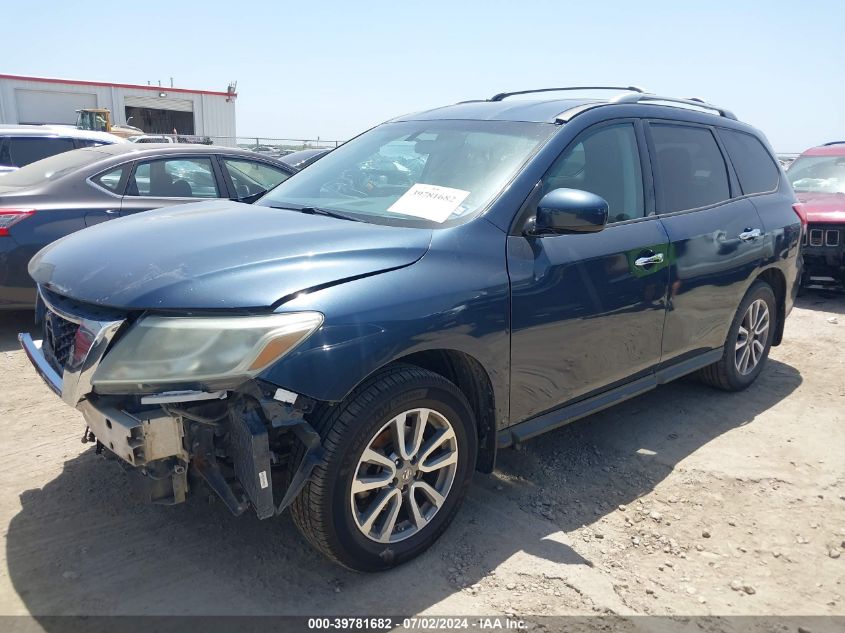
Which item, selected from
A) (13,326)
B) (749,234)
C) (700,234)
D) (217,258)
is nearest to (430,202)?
(217,258)

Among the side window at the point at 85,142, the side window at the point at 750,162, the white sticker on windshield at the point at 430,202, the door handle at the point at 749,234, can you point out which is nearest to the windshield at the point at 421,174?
the white sticker on windshield at the point at 430,202

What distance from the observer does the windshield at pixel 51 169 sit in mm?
5855

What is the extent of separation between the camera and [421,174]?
134 inches

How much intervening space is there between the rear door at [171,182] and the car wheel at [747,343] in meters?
4.47

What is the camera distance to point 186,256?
260cm

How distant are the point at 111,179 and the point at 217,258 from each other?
4028 mm

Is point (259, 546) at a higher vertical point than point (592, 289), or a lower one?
Answer: lower

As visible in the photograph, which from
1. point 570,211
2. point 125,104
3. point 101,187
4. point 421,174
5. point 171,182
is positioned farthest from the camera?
point 125,104

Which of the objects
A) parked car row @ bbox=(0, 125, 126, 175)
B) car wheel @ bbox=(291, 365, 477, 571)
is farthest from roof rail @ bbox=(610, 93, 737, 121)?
parked car row @ bbox=(0, 125, 126, 175)

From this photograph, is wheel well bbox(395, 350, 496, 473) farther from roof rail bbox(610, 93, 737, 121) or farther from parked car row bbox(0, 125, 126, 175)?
parked car row bbox(0, 125, 126, 175)

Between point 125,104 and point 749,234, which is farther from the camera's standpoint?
point 125,104

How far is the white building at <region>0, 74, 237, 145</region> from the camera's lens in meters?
32.9

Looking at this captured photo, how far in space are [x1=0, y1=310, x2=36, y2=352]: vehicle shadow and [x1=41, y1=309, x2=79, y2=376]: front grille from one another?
2940mm

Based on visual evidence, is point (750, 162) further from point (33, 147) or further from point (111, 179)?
point (33, 147)
